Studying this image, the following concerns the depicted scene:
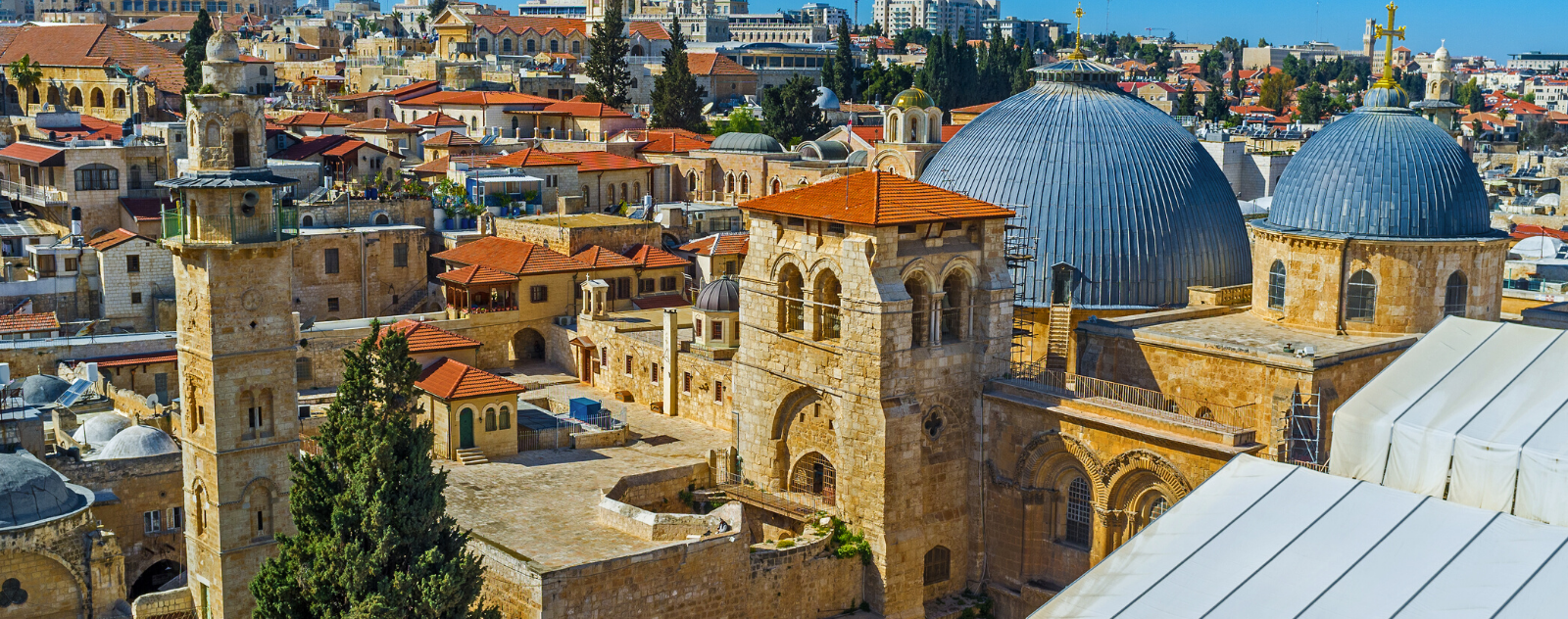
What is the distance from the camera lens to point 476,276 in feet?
147

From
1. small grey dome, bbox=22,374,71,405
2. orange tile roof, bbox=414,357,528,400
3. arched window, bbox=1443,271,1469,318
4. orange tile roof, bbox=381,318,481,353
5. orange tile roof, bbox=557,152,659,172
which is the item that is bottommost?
small grey dome, bbox=22,374,71,405

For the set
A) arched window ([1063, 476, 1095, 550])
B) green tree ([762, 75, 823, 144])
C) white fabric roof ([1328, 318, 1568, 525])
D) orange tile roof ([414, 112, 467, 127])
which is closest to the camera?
white fabric roof ([1328, 318, 1568, 525])

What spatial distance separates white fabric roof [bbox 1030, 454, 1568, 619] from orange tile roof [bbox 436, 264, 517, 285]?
2810 cm

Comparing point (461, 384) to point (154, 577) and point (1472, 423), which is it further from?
point (1472, 423)

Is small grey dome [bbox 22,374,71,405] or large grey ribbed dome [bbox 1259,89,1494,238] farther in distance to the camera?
small grey dome [bbox 22,374,71,405]

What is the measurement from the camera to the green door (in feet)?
114

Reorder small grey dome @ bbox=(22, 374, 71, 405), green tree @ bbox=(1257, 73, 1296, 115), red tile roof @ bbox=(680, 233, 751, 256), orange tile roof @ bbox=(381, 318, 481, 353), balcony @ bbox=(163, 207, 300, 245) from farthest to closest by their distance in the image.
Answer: green tree @ bbox=(1257, 73, 1296, 115) < red tile roof @ bbox=(680, 233, 751, 256) < orange tile roof @ bbox=(381, 318, 481, 353) < small grey dome @ bbox=(22, 374, 71, 405) < balcony @ bbox=(163, 207, 300, 245)

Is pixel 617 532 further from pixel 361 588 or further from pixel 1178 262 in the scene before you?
pixel 1178 262

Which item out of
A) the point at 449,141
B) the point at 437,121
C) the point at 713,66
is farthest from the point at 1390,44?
the point at 713,66

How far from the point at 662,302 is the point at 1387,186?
74.4ft

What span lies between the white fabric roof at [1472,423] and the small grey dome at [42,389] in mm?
28562

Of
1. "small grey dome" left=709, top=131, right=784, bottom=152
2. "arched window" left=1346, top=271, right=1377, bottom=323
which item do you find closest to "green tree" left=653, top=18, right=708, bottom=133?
"small grey dome" left=709, top=131, right=784, bottom=152

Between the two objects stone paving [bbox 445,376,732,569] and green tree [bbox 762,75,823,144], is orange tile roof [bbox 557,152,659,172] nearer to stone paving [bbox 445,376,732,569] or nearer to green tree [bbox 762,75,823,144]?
green tree [bbox 762,75,823,144]

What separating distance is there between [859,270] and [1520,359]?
1142 centimetres
